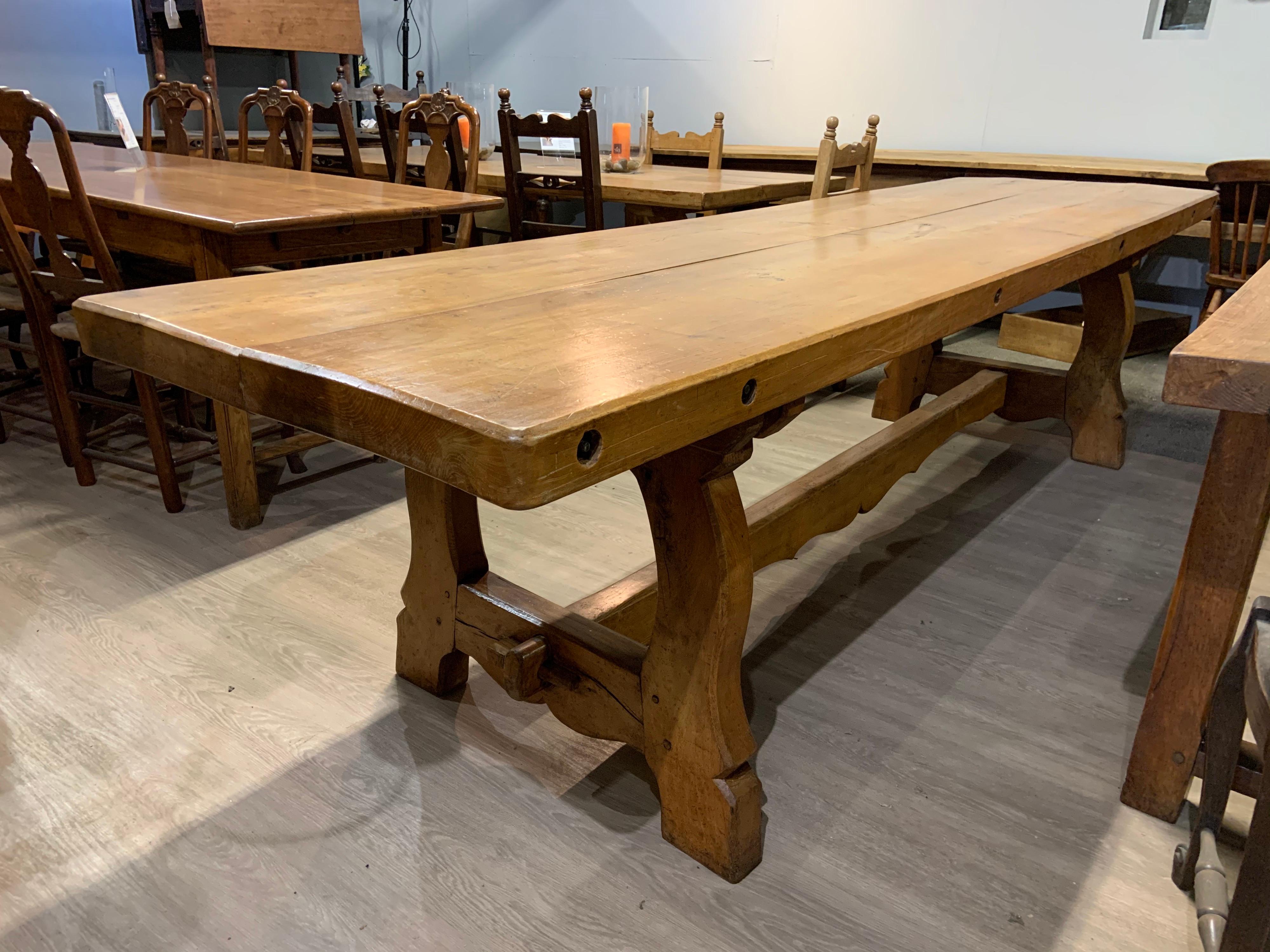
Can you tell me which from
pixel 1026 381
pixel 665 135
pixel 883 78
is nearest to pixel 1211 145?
pixel 883 78

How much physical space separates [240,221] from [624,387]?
1509mm

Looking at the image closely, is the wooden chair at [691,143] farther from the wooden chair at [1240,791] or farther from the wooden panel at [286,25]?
the wooden chair at [1240,791]

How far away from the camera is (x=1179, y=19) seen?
12.1 ft

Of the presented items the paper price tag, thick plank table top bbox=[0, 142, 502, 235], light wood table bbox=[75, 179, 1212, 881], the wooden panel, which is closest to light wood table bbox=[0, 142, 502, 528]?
thick plank table top bbox=[0, 142, 502, 235]

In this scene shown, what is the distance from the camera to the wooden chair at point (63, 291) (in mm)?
2064

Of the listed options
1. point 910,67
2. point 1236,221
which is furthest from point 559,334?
point 910,67

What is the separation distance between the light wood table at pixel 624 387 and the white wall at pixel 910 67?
7.73ft

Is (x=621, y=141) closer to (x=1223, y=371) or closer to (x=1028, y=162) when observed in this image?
(x=1028, y=162)

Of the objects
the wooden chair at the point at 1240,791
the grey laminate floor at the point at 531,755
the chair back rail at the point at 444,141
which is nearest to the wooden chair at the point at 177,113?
the chair back rail at the point at 444,141

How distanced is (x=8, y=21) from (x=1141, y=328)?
5916 mm

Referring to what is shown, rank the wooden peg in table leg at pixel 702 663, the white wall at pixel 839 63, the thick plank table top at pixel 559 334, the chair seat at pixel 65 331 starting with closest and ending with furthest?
the thick plank table top at pixel 559 334
the wooden peg in table leg at pixel 702 663
the chair seat at pixel 65 331
the white wall at pixel 839 63

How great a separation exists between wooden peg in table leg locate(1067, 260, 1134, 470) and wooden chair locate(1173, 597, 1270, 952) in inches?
63.4

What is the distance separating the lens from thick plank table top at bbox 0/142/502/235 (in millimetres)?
2062

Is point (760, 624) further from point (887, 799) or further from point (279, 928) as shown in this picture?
point (279, 928)
